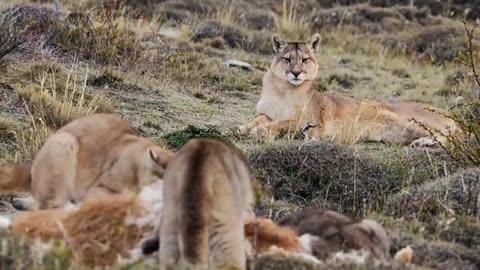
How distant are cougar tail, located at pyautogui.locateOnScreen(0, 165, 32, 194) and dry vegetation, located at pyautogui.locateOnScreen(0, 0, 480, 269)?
174 centimetres

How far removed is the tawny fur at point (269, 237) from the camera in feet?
20.6

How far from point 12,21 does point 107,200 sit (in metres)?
7.55

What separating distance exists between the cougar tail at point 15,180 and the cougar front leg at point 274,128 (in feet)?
14.8

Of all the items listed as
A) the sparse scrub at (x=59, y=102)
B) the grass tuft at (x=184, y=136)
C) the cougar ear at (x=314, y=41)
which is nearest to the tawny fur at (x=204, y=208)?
the grass tuft at (x=184, y=136)

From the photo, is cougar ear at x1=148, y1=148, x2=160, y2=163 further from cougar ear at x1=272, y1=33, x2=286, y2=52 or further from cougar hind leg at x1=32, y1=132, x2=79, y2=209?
cougar ear at x1=272, y1=33, x2=286, y2=52

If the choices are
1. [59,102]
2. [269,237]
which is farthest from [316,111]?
[269,237]

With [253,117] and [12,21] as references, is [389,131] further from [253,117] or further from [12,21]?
[12,21]

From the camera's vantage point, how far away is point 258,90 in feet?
52.9

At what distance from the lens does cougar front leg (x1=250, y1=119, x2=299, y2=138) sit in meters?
12.1

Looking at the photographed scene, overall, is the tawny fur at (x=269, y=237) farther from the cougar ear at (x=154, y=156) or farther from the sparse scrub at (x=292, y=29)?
the sparse scrub at (x=292, y=29)

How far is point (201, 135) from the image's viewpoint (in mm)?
10891

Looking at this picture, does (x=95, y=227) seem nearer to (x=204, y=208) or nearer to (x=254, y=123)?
(x=204, y=208)

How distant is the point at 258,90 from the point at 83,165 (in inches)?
346

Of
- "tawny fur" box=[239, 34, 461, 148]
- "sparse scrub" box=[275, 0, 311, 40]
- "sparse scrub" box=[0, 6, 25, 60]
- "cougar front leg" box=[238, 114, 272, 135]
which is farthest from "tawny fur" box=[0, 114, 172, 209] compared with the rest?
"sparse scrub" box=[275, 0, 311, 40]
